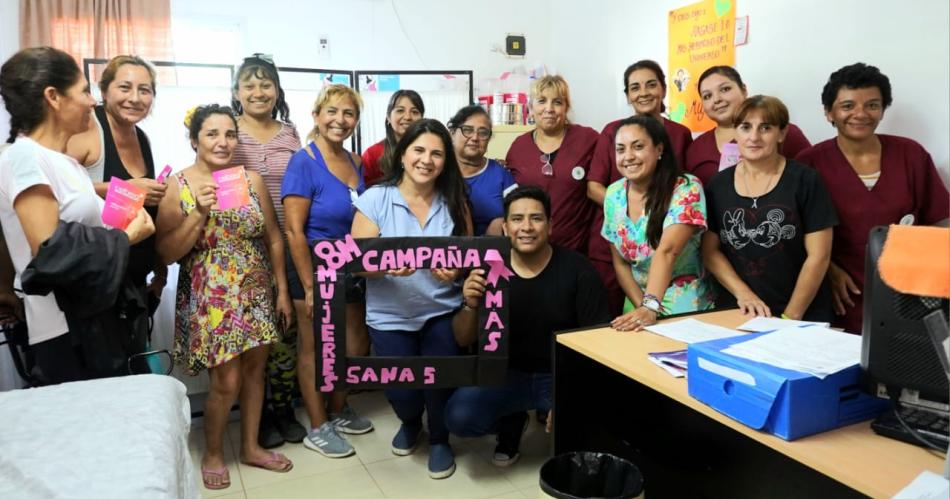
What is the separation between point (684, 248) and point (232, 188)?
1.61 meters

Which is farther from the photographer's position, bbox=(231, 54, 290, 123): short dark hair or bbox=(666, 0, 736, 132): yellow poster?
bbox=(666, 0, 736, 132): yellow poster

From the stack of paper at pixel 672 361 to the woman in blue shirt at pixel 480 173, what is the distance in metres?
1.13

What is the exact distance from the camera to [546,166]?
286cm

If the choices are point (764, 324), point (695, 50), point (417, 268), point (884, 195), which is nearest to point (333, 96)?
point (417, 268)

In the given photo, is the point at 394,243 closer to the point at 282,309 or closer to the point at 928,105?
the point at 282,309

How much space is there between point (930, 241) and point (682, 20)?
2813 mm

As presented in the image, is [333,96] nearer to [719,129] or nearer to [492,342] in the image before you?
[492,342]

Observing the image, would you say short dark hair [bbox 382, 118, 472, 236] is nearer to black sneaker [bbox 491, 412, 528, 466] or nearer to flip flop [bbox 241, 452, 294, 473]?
black sneaker [bbox 491, 412, 528, 466]

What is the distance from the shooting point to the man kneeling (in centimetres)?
237

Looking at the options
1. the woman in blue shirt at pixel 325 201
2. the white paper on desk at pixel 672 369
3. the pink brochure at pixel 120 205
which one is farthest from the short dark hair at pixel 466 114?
the white paper on desk at pixel 672 369

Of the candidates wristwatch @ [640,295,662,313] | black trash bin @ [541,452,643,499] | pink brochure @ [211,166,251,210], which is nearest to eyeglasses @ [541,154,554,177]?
wristwatch @ [640,295,662,313]

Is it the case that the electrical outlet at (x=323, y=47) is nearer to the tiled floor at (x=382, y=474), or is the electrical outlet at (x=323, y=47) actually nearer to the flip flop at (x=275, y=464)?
the tiled floor at (x=382, y=474)

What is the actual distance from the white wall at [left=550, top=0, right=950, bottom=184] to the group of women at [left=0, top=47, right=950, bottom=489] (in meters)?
0.24

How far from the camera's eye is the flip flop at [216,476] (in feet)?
8.12
